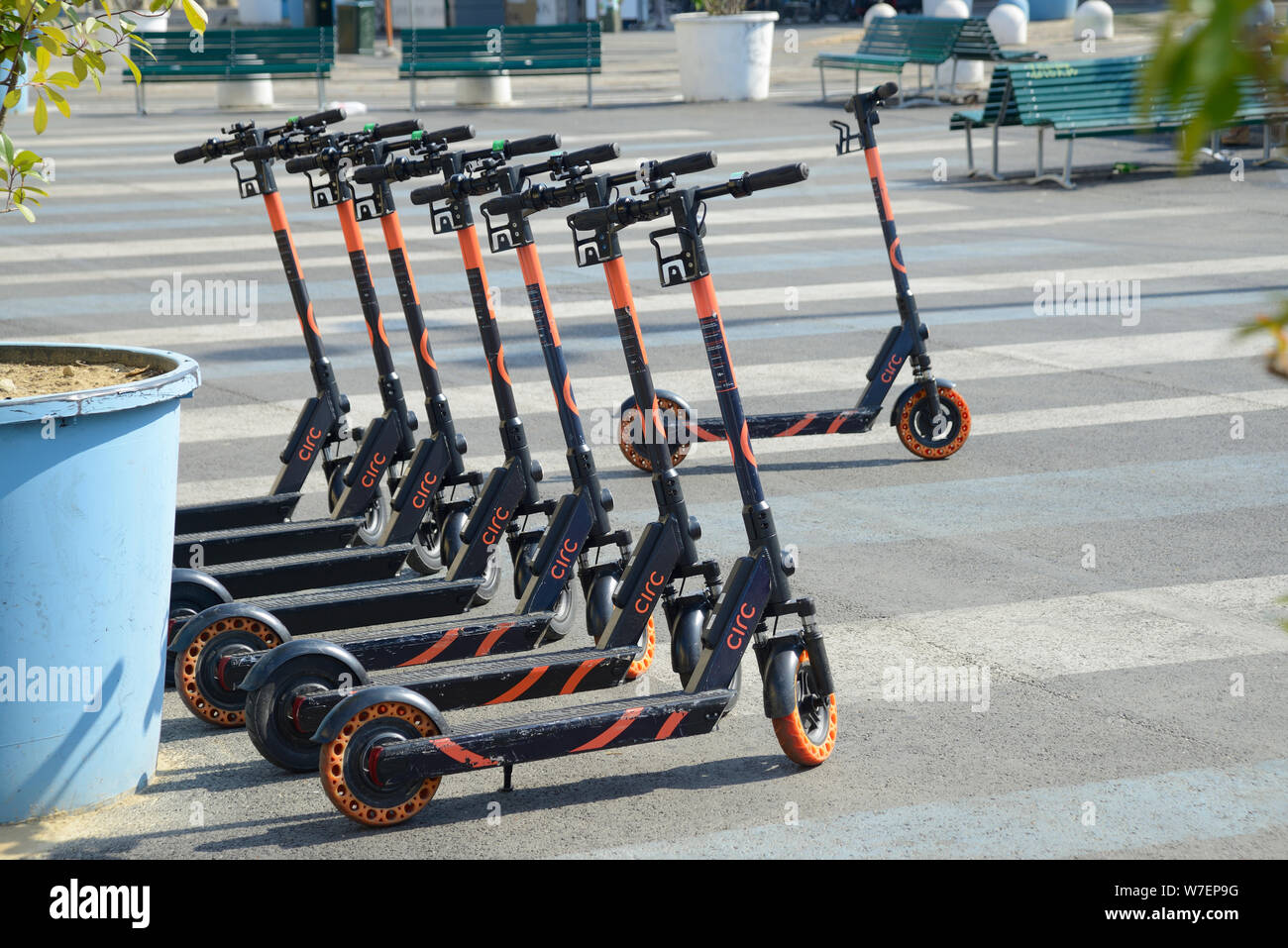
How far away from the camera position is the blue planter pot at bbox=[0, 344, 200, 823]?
389 cm

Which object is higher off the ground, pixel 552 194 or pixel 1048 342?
pixel 552 194

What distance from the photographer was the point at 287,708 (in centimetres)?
435

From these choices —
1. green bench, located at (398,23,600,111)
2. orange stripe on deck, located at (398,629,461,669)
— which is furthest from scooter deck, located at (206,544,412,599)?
green bench, located at (398,23,600,111)

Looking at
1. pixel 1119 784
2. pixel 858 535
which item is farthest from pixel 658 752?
pixel 858 535

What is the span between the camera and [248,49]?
2358cm

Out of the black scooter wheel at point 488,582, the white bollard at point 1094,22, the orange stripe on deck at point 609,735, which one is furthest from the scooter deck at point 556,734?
the white bollard at point 1094,22

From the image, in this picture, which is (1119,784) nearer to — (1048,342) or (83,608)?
(83,608)

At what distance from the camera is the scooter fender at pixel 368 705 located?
13.1ft

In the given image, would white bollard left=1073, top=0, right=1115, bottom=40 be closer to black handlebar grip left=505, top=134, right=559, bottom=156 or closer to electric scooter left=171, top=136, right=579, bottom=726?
electric scooter left=171, top=136, right=579, bottom=726

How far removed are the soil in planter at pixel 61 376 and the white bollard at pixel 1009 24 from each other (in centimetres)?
2887

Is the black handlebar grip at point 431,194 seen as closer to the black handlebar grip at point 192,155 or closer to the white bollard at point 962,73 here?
the black handlebar grip at point 192,155

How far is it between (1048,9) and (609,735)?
130 feet

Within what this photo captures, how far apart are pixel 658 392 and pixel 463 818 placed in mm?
3900

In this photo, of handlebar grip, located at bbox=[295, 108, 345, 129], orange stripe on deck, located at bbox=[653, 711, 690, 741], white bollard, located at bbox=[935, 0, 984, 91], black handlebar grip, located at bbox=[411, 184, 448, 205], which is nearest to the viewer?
orange stripe on deck, located at bbox=[653, 711, 690, 741]
